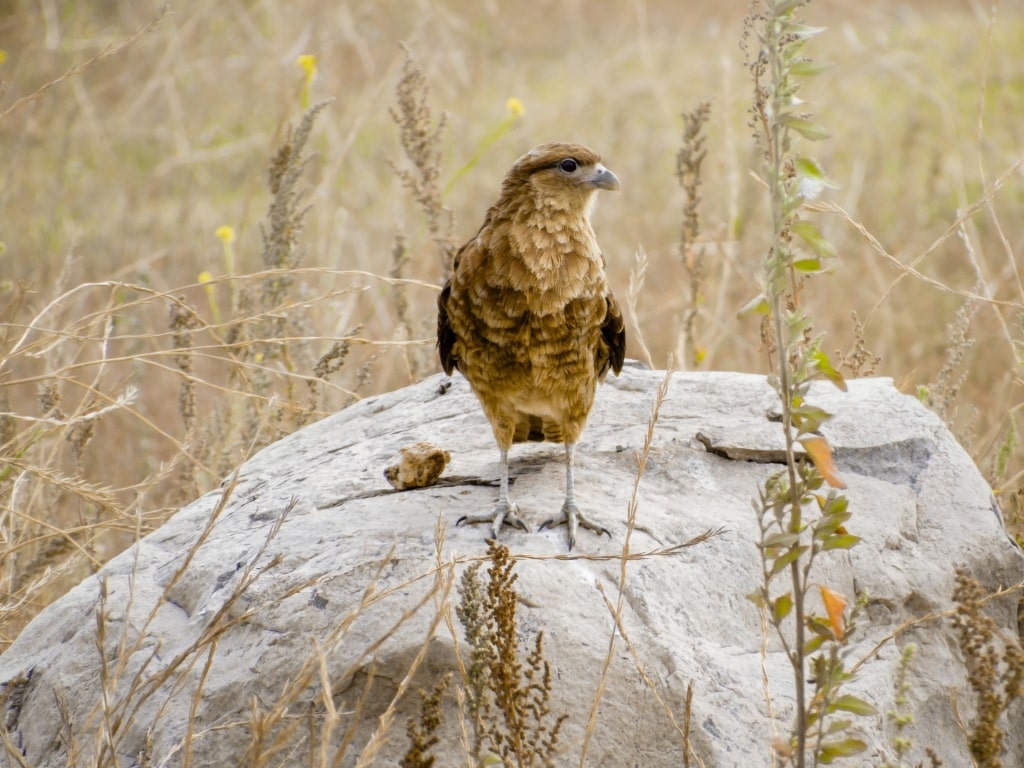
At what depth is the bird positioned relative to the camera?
10.5ft

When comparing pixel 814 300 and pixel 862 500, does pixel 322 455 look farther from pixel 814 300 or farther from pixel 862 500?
pixel 814 300

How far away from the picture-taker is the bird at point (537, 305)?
3.21 meters

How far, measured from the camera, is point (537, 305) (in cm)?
320

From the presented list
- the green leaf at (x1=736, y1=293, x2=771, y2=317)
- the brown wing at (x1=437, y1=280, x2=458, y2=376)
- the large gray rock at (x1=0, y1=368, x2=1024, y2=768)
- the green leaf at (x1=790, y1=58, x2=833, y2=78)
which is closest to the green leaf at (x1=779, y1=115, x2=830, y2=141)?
the green leaf at (x1=790, y1=58, x2=833, y2=78)

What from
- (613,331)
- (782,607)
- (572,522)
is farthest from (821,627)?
(613,331)

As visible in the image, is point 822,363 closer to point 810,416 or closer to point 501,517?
point 810,416

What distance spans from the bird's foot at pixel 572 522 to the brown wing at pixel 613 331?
0.60m

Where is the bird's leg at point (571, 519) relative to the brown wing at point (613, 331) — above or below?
below

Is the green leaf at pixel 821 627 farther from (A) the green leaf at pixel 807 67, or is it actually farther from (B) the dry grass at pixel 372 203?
(B) the dry grass at pixel 372 203

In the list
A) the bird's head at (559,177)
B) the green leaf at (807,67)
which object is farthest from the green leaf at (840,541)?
the bird's head at (559,177)

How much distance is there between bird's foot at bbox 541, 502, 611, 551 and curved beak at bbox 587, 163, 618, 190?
0.99m

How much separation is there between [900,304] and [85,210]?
19.0ft

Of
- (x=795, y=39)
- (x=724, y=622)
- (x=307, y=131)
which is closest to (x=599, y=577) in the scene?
(x=724, y=622)

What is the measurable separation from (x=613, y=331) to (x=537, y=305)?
34 centimetres
